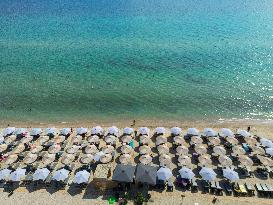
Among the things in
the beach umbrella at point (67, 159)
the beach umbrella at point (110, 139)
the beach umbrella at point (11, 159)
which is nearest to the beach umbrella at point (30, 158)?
the beach umbrella at point (11, 159)

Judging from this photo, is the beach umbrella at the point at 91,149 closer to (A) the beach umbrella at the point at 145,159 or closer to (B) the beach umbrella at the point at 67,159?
(B) the beach umbrella at the point at 67,159

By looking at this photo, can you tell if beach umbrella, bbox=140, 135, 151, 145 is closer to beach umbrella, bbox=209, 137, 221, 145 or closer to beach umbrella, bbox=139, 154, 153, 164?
beach umbrella, bbox=139, 154, 153, 164

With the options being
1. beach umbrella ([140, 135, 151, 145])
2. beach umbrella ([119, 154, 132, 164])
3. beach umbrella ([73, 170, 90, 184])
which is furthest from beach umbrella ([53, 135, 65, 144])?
beach umbrella ([140, 135, 151, 145])

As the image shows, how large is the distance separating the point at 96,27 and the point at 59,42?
13.3m

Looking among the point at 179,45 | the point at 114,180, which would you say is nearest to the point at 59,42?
the point at 179,45

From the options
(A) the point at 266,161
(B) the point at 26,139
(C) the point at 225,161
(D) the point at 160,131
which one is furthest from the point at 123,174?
(A) the point at 266,161

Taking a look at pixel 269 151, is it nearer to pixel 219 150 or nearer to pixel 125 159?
pixel 219 150

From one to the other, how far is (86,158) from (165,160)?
8408 mm

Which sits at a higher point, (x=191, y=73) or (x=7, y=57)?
(x=7, y=57)

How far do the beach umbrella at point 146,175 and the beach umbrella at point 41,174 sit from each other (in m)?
9.00

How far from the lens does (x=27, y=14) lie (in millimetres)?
91500

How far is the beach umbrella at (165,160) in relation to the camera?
32222mm

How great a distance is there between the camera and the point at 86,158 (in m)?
33.3

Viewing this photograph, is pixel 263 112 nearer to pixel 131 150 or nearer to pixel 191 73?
pixel 191 73
